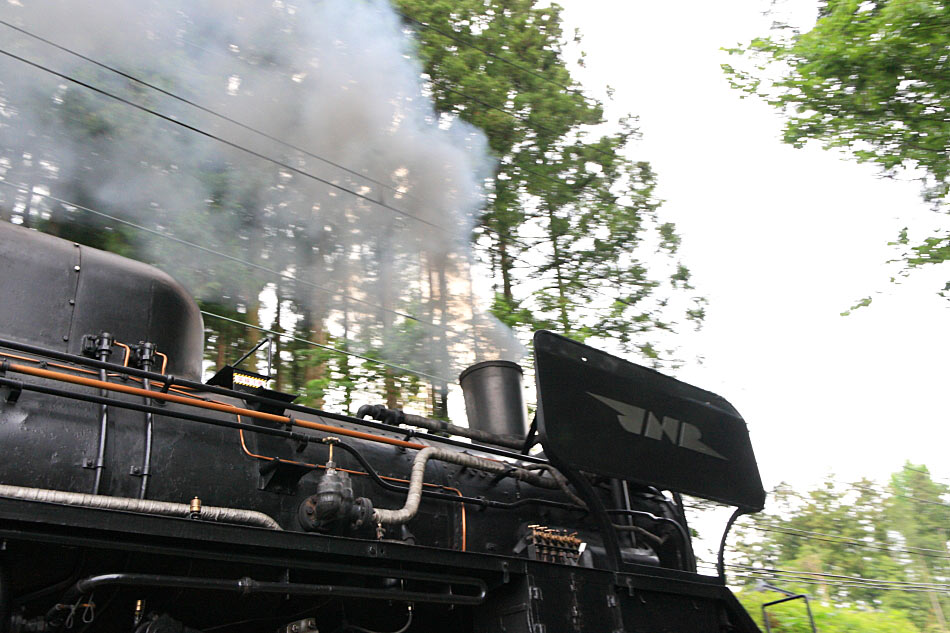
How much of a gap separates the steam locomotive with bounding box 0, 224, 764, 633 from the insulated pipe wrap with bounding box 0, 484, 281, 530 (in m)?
0.01

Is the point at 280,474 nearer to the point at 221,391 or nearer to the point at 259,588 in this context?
the point at 221,391

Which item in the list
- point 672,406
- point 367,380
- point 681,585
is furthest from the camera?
point 367,380

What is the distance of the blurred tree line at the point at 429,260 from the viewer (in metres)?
8.50

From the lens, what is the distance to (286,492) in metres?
3.63

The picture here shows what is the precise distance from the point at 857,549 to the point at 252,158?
1661 cm

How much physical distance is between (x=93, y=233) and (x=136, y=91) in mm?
1708

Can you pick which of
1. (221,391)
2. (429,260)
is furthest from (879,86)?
(221,391)

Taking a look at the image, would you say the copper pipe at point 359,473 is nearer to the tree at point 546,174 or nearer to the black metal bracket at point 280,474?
the black metal bracket at point 280,474

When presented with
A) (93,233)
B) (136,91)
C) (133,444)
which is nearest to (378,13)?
(136,91)

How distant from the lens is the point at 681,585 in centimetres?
439

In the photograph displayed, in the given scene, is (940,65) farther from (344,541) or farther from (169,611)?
(169,611)

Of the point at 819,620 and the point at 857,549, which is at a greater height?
the point at 857,549

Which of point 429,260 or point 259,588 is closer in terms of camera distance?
point 259,588

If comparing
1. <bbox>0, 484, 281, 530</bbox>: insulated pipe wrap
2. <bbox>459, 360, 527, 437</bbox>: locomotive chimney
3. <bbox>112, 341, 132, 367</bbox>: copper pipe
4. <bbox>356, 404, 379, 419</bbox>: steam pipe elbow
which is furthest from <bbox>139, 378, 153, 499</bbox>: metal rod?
<bbox>459, 360, 527, 437</bbox>: locomotive chimney
